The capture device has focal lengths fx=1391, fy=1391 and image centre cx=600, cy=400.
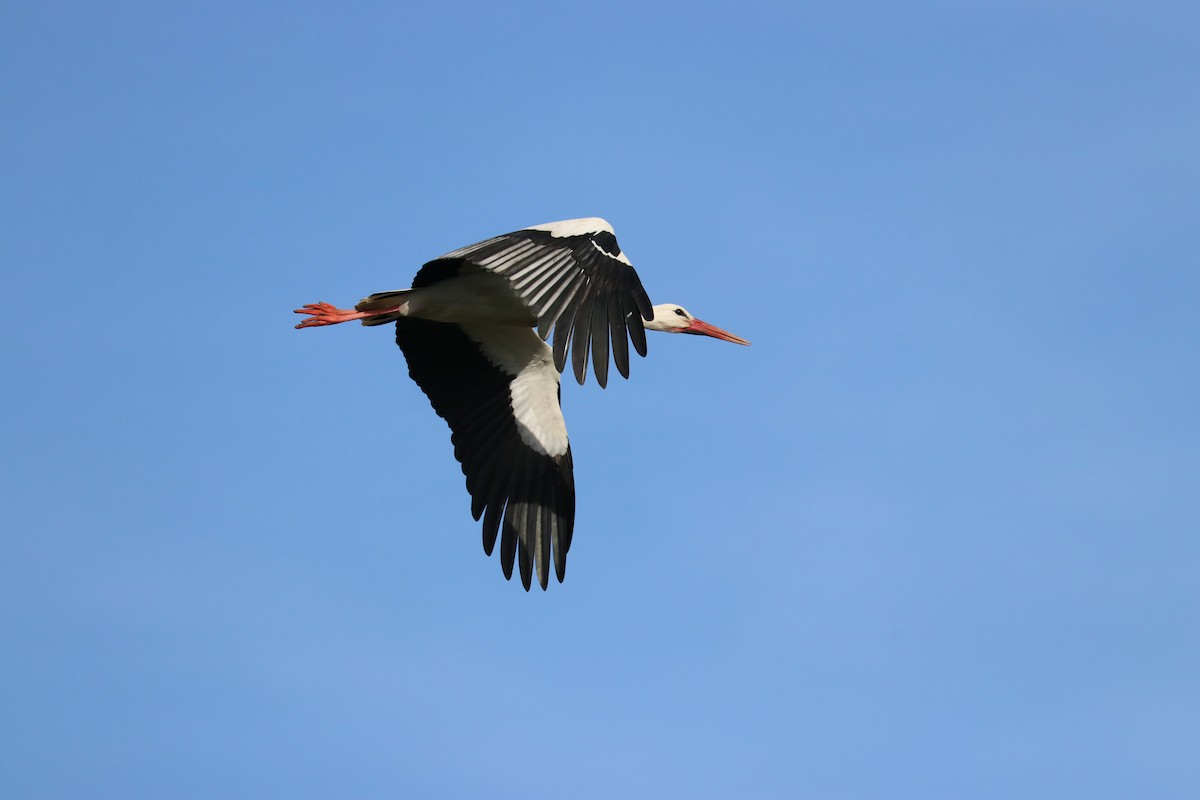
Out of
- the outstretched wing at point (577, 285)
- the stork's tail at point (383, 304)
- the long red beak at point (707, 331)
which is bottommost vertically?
the outstretched wing at point (577, 285)

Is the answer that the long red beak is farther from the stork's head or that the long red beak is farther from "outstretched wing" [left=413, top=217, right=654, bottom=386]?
"outstretched wing" [left=413, top=217, right=654, bottom=386]

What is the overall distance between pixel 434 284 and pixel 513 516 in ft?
7.44

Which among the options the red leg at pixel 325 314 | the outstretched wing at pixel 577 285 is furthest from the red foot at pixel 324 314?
the outstretched wing at pixel 577 285

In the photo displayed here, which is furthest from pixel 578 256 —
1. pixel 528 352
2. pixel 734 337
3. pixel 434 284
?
pixel 734 337

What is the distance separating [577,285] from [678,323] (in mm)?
4876

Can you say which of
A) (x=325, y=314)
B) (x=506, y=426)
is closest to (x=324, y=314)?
(x=325, y=314)

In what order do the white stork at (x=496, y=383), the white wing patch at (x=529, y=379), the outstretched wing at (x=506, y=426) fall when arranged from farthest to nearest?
the white wing patch at (x=529, y=379) < the outstretched wing at (x=506, y=426) < the white stork at (x=496, y=383)

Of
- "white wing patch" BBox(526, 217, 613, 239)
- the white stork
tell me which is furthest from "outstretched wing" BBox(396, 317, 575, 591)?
"white wing patch" BBox(526, 217, 613, 239)

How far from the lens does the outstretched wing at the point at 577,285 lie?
31.6 feet

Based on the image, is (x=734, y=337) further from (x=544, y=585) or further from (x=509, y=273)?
(x=509, y=273)

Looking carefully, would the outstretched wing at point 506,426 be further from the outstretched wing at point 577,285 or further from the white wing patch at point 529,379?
the outstretched wing at point 577,285

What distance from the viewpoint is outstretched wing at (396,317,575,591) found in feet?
41.9

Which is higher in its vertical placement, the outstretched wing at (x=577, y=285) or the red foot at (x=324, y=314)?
the red foot at (x=324, y=314)

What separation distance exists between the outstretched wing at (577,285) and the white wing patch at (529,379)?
2524 mm
